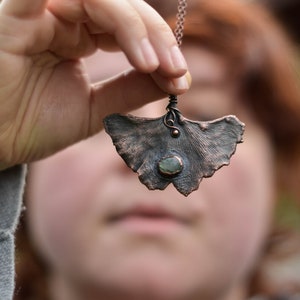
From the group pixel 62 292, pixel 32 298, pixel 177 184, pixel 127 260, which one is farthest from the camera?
pixel 32 298

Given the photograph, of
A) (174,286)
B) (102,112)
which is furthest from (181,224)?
(102,112)

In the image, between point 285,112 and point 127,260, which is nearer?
point 127,260

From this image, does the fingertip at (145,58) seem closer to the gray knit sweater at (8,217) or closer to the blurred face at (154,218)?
the gray knit sweater at (8,217)

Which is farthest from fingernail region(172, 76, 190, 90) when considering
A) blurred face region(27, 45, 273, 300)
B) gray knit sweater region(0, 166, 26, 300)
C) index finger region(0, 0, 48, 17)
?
blurred face region(27, 45, 273, 300)

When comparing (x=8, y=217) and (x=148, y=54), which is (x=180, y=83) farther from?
(x=8, y=217)

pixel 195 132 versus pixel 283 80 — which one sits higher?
pixel 283 80

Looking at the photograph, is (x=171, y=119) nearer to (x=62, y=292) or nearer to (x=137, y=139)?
(x=137, y=139)
